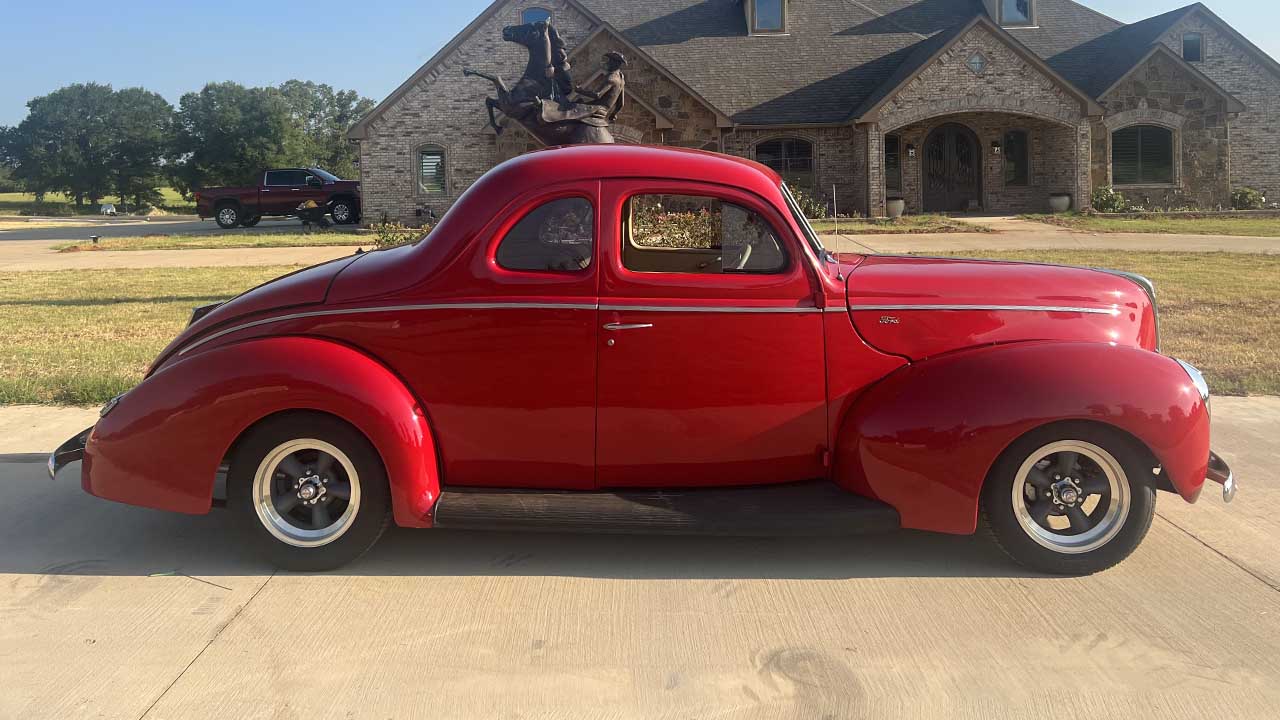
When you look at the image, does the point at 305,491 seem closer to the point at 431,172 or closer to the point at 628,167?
the point at 628,167

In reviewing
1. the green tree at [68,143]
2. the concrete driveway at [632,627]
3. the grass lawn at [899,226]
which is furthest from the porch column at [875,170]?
the green tree at [68,143]

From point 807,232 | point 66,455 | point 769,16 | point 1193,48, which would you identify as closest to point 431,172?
point 769,16

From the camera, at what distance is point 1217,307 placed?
35.8 feet

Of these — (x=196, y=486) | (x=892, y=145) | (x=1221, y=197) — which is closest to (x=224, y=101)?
(x=892, y=145)

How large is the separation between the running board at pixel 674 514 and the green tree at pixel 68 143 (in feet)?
247

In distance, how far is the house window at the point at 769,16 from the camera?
31.2m

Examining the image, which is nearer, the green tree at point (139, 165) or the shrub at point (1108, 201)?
the shrub at point (1108, 201)

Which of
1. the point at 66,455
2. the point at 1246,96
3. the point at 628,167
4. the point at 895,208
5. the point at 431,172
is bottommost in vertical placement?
the point at 66,455

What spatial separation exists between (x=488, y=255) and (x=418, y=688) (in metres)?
1.71

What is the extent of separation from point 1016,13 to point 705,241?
31.4 meters

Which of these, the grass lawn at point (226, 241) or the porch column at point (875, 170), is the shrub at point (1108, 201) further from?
the grass lawn at point (226, 241)

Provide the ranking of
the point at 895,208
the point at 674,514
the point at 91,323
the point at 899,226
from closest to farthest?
1. the point at 674,514
2. the point at 91,323
3. the point at 899,226
4. the point at 895,208

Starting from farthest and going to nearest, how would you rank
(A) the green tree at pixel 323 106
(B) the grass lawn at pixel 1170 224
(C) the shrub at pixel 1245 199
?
1. (A) the green tree at pixel 323 106
2. (C) the shrub at pixel 1245 199
3. (B) the grass lawn at pixel 1170 224

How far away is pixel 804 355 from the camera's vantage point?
416cm
